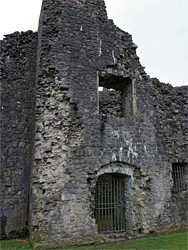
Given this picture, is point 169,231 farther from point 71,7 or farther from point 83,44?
point 71,7

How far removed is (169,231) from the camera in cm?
815

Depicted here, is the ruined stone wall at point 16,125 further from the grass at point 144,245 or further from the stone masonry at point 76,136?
the grass at point 144,245

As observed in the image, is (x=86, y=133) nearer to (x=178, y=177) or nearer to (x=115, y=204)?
(x=115, y=204)

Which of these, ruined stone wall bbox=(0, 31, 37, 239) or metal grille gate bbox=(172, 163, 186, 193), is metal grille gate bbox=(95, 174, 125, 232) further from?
metal grille gate bbox=(172, 163, 186, 193)

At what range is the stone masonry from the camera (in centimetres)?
688

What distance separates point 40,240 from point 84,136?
314 centimetres

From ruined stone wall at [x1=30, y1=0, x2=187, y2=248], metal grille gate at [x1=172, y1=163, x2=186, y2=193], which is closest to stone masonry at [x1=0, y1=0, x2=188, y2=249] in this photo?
ruined stone wall at [x1=30, y1=0, x2=187, y2=248]

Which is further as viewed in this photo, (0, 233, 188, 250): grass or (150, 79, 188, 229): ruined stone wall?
(150, 79, 188, 229): ruined stone wall

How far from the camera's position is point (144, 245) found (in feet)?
21.8

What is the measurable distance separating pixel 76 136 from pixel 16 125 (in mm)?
2441

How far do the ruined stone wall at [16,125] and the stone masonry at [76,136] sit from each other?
32 mm

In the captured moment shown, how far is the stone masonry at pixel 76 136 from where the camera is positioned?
6.88m

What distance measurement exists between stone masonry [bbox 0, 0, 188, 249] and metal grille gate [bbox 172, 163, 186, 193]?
0.33 m

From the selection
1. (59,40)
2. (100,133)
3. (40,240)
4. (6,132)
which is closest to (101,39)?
(59,40)
